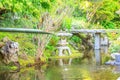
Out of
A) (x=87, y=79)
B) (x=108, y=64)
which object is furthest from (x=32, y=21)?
(x=87, y=79)

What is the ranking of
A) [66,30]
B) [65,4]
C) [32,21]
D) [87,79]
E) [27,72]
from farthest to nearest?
[66,30] < [65,4] < [32,21] < [27,72] < [87,79]

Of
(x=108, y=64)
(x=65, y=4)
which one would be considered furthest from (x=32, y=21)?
(x=108, y=64)

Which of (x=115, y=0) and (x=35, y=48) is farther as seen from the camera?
(x=115, y=0)

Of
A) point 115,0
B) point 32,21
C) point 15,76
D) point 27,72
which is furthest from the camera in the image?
point 115,0

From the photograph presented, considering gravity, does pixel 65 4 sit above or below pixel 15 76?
above

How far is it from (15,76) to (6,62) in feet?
7.69

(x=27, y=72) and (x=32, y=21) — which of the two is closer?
(x=27, y=72)

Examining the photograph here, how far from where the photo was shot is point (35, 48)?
17734 millimetres

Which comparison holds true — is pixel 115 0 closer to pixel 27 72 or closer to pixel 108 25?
pixel 108 25

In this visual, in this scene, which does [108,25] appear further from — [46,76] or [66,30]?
[46,76]

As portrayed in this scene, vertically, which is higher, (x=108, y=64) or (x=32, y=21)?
(x=32, y=21)

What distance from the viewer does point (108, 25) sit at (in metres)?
34.8

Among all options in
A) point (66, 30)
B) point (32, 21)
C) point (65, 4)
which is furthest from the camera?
point (66, 30)

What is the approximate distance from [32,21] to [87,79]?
599cm
